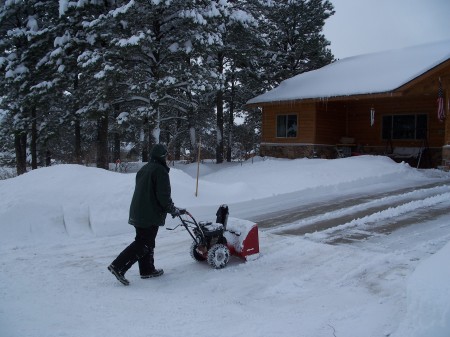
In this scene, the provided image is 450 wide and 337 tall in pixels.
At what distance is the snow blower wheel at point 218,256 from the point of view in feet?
17.6

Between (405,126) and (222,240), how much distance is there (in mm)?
16474

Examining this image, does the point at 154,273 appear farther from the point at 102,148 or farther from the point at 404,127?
the point at 404,127

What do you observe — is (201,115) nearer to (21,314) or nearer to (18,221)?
(18,221)

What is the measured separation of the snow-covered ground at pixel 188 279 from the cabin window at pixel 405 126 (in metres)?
10.5

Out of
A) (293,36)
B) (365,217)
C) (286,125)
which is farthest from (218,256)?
(293,36)

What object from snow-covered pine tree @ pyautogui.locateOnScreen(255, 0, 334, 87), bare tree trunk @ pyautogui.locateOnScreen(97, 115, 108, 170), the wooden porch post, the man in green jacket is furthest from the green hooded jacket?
snow-covered pine tree @ pyautogui.locateOnScreen(255, 0, 334, 87)

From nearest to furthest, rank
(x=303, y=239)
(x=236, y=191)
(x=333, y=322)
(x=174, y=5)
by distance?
(x=333, y=322) < (x=303, y=239) < (x=236, y=191) < (x=174, y=5)

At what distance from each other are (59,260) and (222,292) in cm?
268

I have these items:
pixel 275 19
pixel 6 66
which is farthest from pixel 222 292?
pixel 275 19

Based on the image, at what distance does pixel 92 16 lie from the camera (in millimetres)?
16750

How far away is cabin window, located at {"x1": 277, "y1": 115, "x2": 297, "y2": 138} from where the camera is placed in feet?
69.7

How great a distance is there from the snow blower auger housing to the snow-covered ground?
6.0 inches

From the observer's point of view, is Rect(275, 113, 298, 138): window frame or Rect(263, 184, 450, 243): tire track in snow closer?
Rect(263, 184, 450, 243): tire track in snow

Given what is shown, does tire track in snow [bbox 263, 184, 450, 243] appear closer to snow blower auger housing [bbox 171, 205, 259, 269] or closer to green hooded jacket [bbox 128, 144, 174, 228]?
snow blower auger housing [bbox 171, 205, 259, 269]
